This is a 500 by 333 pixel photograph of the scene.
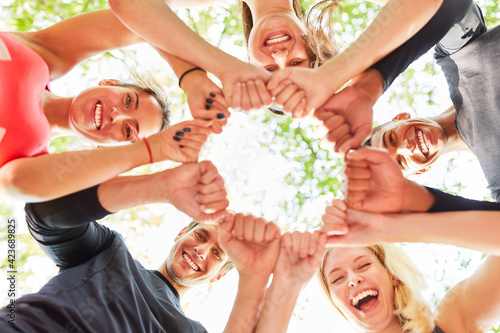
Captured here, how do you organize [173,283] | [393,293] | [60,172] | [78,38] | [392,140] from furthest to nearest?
[173,283]
[392,140]
[393,293]
[78,38]
[60,172]

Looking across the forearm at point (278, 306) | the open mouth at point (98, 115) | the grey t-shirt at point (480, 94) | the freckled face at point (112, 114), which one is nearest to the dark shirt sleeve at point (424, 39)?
the grey t-shirt at point (480, 94)

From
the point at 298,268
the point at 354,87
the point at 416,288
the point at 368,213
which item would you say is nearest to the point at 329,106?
the point at 354,87

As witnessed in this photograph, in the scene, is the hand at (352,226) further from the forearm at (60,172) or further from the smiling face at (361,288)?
the forearm at (60,172)

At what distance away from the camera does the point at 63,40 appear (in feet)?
6.04

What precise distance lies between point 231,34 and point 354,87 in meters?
1.62

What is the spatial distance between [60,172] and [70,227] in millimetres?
259

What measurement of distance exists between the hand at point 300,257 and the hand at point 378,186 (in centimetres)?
20

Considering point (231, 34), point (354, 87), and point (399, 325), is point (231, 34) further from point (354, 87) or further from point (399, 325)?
point (399, 325)

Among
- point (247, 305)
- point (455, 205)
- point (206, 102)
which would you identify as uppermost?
point (206, 102)

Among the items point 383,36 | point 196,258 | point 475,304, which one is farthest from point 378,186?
point 196,258

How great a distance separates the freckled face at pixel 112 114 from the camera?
1897 mm

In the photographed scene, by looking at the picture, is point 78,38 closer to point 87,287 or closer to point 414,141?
point 87,287

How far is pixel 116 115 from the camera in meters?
1.93

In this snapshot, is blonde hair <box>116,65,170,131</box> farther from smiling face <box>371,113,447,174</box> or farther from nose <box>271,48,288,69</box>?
smiling face <box>371,113,447,174</box>
